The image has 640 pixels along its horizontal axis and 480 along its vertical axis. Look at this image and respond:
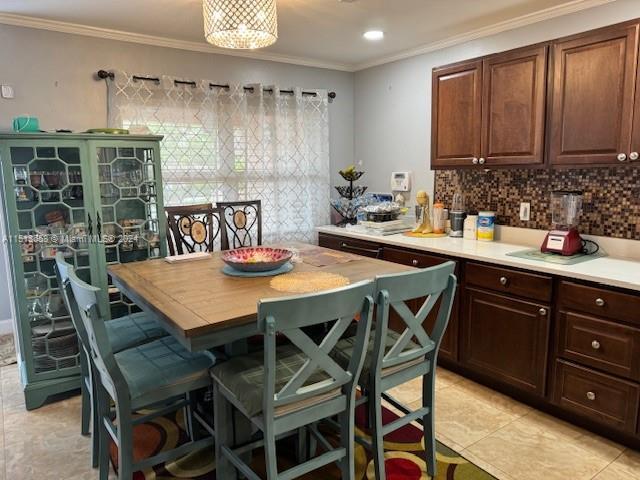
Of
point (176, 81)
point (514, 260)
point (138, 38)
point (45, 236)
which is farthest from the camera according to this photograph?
point (176, 81)

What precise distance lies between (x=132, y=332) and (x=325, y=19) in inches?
87.6

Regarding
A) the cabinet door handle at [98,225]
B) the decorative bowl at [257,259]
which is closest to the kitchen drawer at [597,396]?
the decorative bowl at [257,259]

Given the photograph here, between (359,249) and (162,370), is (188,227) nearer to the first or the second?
(359,249)

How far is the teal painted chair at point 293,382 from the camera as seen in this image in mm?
1358

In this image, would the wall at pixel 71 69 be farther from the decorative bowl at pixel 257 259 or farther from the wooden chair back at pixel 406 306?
the wooden chair back at pixel 406 306

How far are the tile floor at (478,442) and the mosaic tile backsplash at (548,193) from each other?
3.73 ft

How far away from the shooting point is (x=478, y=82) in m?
2.83

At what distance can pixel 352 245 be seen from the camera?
3.51 meters

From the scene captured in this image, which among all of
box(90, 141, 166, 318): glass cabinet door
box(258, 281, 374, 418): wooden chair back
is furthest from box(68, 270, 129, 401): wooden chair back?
box(90, 141, 166, 318): glass cabinet door

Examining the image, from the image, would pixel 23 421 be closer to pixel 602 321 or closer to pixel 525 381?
pixel 525 381

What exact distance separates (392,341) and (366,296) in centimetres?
57

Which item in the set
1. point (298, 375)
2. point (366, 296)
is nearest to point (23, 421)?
point (298, 375)

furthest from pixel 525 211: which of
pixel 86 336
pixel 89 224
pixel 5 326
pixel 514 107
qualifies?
pixel 5 326

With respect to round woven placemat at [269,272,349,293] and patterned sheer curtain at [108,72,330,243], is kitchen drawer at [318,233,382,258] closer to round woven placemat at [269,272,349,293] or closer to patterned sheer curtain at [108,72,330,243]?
patterned sheer curtain at [108,72,330,243]
